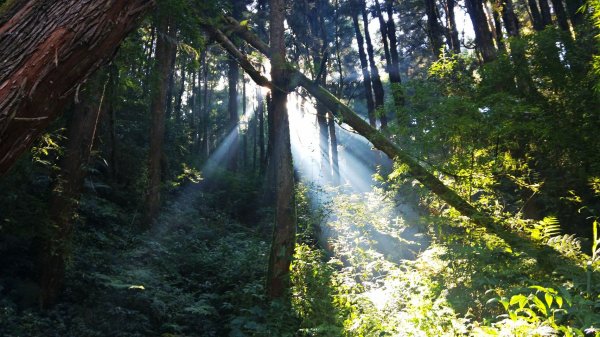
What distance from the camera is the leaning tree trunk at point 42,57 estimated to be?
222cm

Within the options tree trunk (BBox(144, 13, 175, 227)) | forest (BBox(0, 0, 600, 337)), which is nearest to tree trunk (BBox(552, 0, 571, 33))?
forest (BBox(0, 0, 600, 337))

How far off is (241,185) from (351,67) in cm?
1740

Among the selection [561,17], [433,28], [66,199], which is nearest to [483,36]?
[433,28]

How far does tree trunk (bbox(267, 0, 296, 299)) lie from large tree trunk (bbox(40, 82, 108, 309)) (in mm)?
3481

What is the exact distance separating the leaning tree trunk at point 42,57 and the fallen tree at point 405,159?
5268 millimetres

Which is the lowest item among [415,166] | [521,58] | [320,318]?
[320,318]

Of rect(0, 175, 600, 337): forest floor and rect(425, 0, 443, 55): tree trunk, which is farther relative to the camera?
rect(425, 0, 443, 55): tree trunk

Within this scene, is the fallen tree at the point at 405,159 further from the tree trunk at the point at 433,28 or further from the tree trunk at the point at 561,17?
the tree trunk at the point at 561,17

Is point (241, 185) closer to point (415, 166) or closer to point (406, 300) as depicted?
point (415, 166)

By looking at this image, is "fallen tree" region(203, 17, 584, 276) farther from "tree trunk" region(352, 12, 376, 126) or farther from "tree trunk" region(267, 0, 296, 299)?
"tree trunk" region(352, 12, 376, 126)

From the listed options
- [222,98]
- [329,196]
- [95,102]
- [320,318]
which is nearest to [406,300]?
[320,318]

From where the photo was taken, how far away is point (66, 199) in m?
7.62

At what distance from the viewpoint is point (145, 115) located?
1983 centimetres

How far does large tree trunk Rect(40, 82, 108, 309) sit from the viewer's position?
7438 mm
